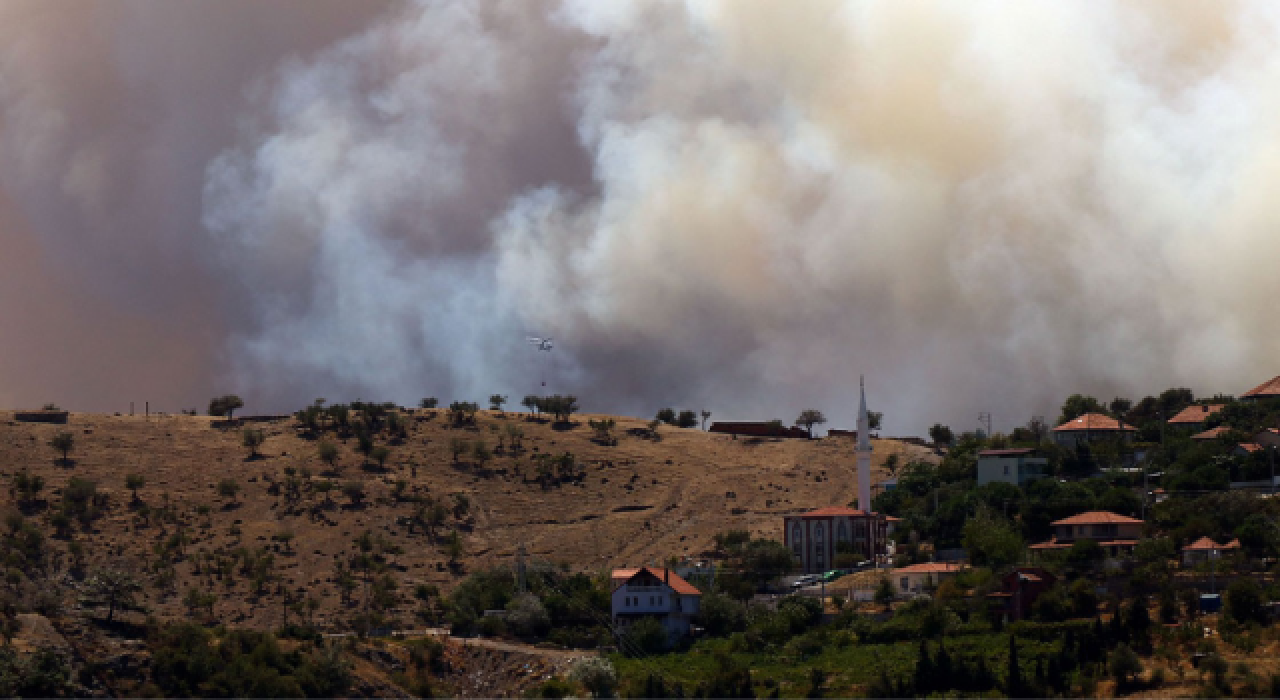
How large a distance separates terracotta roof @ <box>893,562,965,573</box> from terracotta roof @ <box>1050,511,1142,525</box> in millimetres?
11197

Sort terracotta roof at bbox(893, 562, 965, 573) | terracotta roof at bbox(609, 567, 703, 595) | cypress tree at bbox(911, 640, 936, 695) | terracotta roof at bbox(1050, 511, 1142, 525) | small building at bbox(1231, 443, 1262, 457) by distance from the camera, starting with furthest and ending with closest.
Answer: small building at bbox(1231, 443, 1262, 457) < terracotta roof at bbox(1050, 511, 1142, 525) < terracotta roof at bbox(893, 562, 965, 573) < terracotta roof at bbox(609, 567, 703, 595) < cypress tree at bbox(911, 640, 936, 695)

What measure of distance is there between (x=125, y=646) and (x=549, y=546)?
203 ft

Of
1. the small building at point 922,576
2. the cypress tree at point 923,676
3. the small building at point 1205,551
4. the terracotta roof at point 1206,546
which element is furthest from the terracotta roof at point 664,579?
the terracotta roof at point 1206,546

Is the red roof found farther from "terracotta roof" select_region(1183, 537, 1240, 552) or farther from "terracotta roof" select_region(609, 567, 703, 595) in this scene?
"terracotta roof" select_region(1183, 537, 1240, 552)

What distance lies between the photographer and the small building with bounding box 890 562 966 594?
160125mm

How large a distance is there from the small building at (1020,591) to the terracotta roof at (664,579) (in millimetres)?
26691

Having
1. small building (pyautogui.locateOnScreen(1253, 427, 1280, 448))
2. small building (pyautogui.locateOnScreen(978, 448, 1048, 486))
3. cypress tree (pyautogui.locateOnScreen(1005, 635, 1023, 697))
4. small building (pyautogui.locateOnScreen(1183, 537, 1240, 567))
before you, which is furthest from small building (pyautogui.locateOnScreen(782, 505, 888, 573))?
cypress tree (pyautogui.locateOnScreen(1005, 635, 1023, 697))

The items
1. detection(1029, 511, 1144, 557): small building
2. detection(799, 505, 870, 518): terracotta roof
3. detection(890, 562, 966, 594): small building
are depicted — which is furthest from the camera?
detection(799, 505, 870, 518): terracotta roof

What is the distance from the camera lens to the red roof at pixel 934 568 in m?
162

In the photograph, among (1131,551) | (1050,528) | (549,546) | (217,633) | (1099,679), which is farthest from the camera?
(549,546)

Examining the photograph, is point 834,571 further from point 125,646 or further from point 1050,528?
point 125,646

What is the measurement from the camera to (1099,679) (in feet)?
422

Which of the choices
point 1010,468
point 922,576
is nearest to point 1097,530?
point 922,576

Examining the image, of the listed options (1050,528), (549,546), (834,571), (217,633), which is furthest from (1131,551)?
(217,633)
